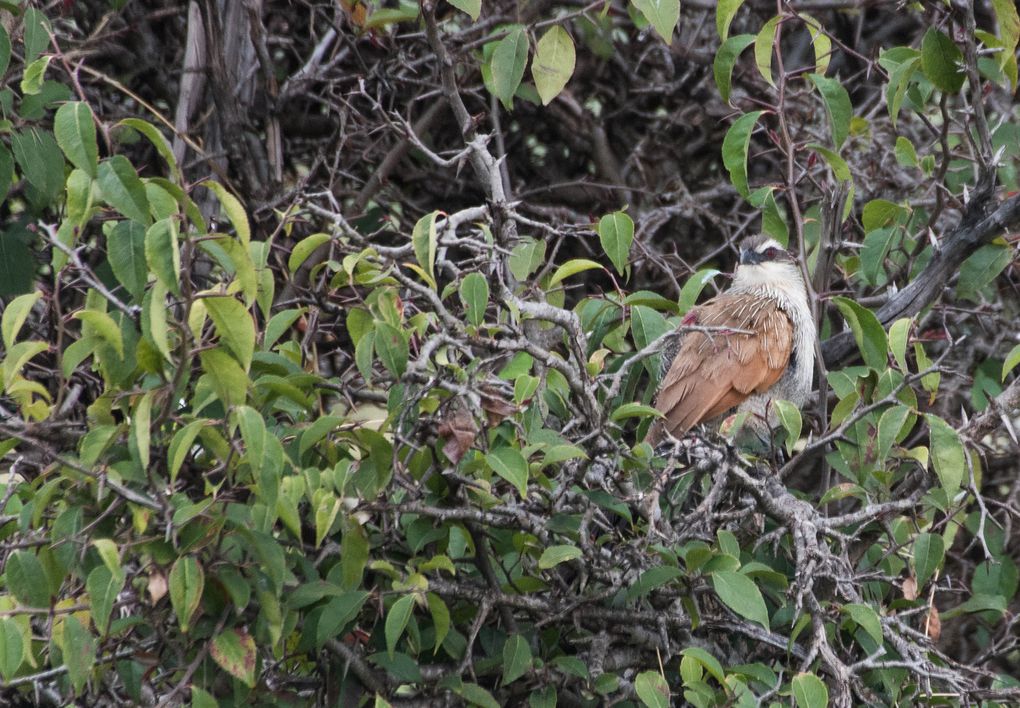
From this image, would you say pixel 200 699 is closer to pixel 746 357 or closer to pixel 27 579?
pixel 27 579

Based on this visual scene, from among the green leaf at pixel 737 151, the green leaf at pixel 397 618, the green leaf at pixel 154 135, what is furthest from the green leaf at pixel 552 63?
the green leaf at pixel 397 618

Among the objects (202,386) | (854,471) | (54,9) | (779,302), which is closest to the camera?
(202,386)

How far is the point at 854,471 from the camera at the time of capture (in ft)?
11.1

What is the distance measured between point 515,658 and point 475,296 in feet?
3.06

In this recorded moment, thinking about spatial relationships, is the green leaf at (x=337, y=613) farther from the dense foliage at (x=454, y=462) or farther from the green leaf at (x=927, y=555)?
the green leaf at (x=927, y=555)

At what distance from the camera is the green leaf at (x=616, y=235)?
3.09 m

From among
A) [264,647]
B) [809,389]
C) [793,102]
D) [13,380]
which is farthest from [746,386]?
[13,380]

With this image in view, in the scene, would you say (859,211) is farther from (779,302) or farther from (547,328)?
(547,328)

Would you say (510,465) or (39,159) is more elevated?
(39,159)

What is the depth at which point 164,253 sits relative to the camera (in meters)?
2.18

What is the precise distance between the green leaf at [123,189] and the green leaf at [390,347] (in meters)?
0.57

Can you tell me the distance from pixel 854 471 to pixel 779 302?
1.90 meters

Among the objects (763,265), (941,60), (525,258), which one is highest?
(941,60)

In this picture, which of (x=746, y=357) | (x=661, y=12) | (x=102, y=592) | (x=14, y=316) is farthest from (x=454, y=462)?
(x=746, y=357)
